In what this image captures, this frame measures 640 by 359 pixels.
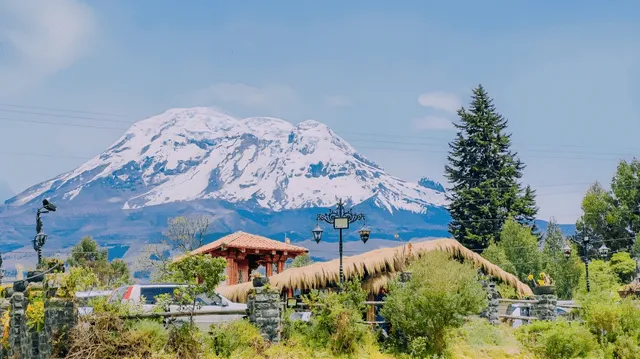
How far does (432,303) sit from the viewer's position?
2078 cm

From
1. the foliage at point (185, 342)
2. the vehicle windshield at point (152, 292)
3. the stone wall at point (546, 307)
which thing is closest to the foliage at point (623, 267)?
the stone wall at point (546, 307)

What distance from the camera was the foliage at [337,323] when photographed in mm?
20406

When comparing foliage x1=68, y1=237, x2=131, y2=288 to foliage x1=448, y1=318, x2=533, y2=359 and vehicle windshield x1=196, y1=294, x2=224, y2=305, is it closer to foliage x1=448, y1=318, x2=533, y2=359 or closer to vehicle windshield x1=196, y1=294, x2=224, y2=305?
vehicle windshield x1=196, y1=294, x2=224, y2=305

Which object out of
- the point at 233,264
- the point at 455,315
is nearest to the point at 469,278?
the point at 455,315

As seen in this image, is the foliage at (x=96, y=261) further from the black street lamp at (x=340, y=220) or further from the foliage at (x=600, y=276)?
the black street lamp at (x=340, y=220)

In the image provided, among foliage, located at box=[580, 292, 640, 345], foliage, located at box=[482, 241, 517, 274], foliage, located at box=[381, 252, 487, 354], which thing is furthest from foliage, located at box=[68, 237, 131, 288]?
foliage, located at box=[580, 292, 640, 345]

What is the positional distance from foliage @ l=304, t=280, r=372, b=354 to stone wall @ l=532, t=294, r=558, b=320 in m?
7.86

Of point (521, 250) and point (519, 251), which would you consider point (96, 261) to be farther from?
point (521, 250)

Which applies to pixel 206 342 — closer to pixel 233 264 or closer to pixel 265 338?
pixel 265 338

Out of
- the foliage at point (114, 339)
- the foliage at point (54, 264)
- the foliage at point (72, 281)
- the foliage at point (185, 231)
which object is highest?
the foliage at point (185, 231)

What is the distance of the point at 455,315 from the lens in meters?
21.1

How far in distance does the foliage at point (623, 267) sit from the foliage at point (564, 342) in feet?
121

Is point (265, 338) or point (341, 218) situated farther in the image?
point (341, 218)

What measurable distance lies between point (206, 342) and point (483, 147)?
46019 millimetres
